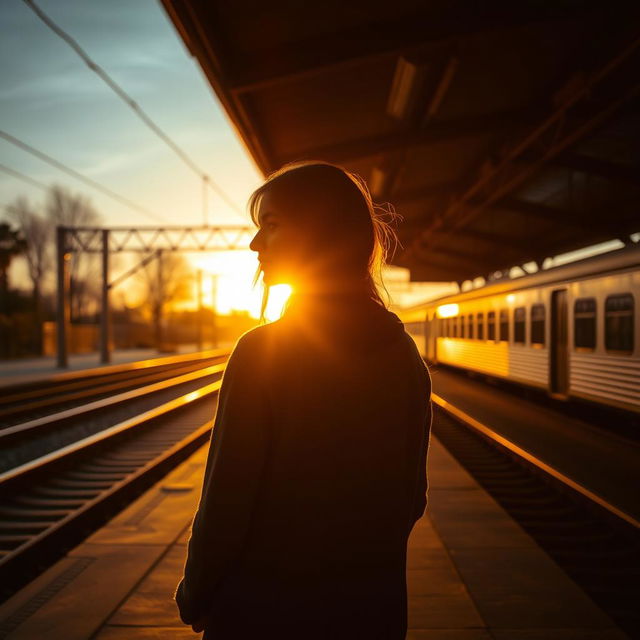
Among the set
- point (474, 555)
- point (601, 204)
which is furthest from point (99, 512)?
point (601, 204)

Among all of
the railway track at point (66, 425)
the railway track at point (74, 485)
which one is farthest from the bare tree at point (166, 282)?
the railway track at point (74, 485)

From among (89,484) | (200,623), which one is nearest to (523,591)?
(200,623)

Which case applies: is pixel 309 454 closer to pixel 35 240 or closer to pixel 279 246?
pixel 279 246

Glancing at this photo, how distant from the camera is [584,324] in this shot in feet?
34.1

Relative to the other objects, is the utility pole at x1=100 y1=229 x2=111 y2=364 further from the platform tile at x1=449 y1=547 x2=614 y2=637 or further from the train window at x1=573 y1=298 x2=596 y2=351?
the platform tile at x1=449 y1=547 x2=614 y2=637

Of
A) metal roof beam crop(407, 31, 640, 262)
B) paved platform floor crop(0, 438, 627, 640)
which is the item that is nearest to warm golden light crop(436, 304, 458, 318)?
metal roof beam crop(407, 31, 640, 262)

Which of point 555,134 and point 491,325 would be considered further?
point 491,325

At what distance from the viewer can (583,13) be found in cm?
768

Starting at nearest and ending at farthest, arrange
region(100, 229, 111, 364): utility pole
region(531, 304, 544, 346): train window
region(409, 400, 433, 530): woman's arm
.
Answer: region(409, 400, 433, 530): woman's arm < region(531, 304, 544, 346): train window < region(100, 229, 111, 364): utility pole

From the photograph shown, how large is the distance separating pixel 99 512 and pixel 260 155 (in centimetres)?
698

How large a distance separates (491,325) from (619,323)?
7.04m

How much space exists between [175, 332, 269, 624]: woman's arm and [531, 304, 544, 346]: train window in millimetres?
11871

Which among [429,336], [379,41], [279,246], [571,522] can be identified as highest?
[379,41]

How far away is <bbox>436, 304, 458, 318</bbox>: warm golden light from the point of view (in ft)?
69.1
